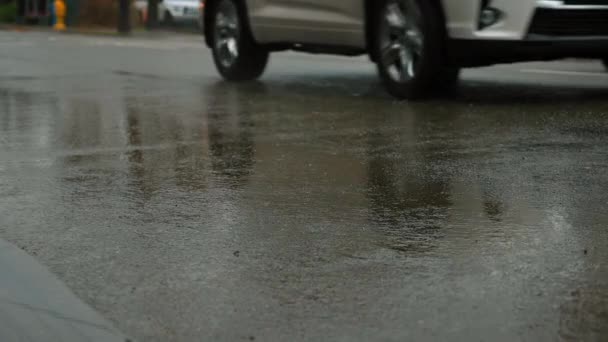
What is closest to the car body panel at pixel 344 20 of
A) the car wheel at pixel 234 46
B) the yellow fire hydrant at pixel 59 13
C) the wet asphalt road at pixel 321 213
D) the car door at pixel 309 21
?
the car door at pixel 309 21

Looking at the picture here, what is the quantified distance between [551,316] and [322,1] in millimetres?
7333

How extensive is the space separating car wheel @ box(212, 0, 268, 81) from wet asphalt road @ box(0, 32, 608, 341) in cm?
191

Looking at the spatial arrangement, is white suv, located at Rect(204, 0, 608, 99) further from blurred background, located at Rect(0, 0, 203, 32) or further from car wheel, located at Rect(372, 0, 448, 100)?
blurred background, located at Rect(0, 0, 203, 32)

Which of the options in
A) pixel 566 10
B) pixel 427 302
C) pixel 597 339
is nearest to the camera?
pixel 597 339

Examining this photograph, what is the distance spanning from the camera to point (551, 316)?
11.8 ft

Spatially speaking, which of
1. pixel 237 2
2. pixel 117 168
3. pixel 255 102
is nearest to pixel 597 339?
pixel 117 168

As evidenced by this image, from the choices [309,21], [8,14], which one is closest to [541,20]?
[309,21]

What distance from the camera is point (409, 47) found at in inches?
384

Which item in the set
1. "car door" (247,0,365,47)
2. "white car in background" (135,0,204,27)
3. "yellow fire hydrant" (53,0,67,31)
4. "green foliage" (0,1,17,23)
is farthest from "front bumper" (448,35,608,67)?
"green foliage" (0,1,17,23)

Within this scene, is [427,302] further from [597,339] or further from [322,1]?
[322,1]

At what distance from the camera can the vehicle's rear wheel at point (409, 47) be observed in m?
9.44

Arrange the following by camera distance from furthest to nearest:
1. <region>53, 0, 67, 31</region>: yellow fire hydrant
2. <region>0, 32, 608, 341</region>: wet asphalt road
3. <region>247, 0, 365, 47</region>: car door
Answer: <region>53, 0, 67, 31</region>: yellow fire hydrant < <region>247, 0, 365, 47</region>: car door < <region>0, 32, 608, 341</region>: wet asphalt road

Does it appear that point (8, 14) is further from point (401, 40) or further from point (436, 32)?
point (436, 32)

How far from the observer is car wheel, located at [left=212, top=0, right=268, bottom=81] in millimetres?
12031
